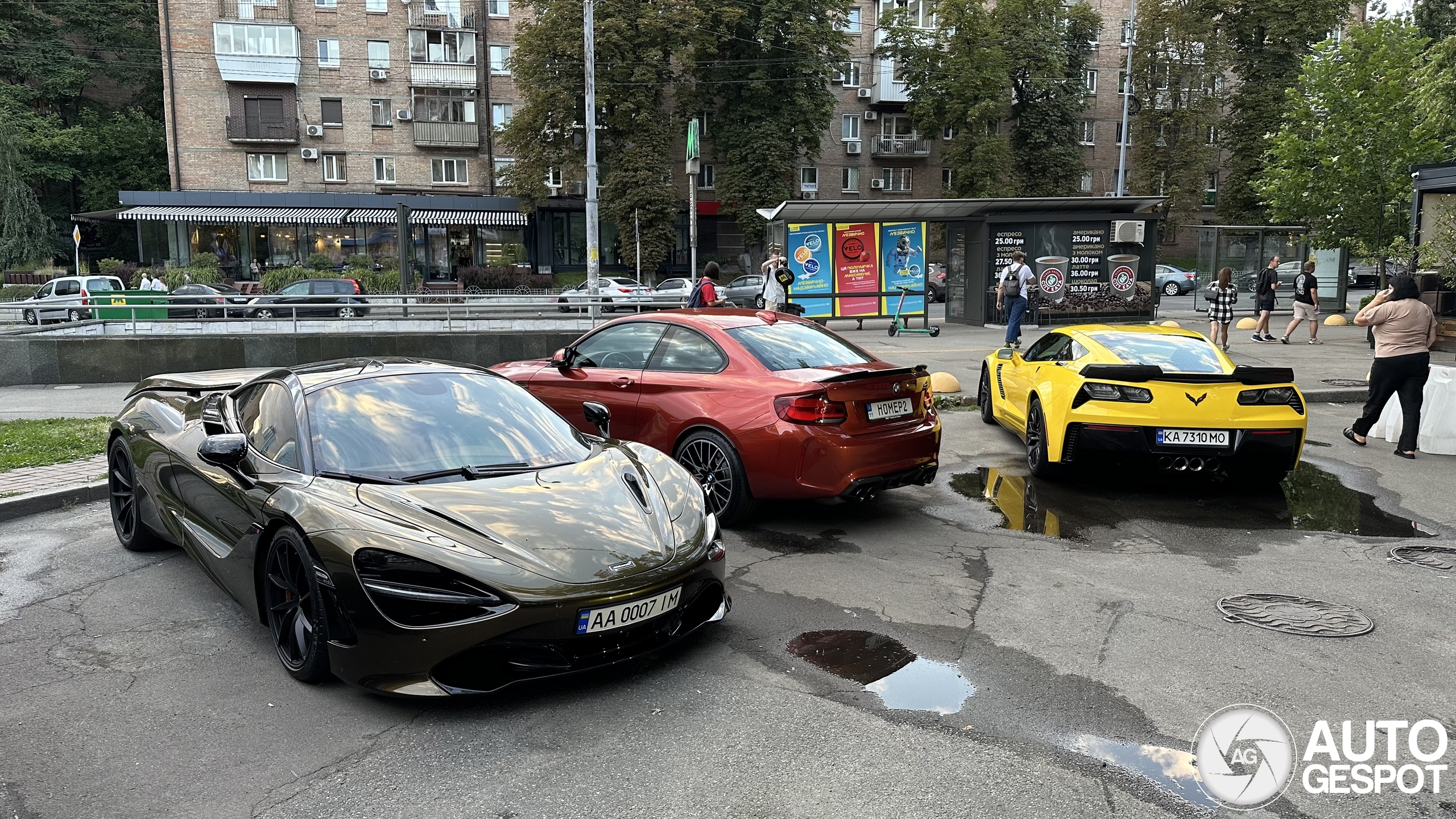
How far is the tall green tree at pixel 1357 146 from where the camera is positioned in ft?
77.0

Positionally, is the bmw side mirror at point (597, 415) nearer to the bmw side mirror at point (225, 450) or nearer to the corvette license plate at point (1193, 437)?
the bmw side mirror at point (225, 450)

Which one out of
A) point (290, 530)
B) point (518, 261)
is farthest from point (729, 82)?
point (290, 530)

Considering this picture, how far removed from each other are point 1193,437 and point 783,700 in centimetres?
508

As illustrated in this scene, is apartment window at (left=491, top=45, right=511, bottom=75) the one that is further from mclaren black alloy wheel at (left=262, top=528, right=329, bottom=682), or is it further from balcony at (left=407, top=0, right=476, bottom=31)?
mclaren black alloy wheel at (left=262, top=528, right=329, bottom=682)

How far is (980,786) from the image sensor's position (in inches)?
136

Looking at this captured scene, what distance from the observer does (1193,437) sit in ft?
25.8

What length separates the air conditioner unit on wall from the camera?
24.0 meters

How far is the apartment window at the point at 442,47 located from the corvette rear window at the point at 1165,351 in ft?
143

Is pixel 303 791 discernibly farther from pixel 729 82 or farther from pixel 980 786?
pixel 729 82

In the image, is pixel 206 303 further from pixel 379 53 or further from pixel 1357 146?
pixel 379 53

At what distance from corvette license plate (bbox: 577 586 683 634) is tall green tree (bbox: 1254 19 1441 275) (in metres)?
23.2

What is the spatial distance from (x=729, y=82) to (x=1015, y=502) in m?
37.4

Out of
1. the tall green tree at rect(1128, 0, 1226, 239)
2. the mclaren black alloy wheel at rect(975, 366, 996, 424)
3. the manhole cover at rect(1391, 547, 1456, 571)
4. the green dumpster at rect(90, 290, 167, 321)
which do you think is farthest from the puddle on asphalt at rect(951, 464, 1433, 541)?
the tall green tree at rect(1128, 0, 1226, 239)

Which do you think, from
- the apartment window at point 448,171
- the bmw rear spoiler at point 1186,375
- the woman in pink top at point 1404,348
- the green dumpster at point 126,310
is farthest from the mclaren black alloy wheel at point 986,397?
the apartment window at point 448,171
